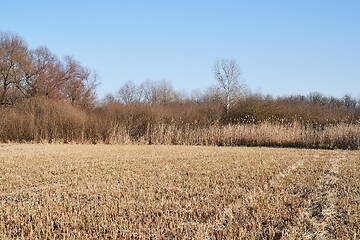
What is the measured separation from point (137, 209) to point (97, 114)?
2009cm

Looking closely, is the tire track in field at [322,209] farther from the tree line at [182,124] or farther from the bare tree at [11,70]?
the bare tree at [11,70]

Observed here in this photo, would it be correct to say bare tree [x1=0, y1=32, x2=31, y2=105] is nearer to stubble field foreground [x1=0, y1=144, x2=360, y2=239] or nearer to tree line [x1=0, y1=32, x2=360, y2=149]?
tree line [x1=0, y1=32, x2=360, y2=149]

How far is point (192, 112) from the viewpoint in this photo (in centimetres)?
2652

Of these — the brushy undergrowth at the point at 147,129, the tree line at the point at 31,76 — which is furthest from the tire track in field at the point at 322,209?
the tree line at the point at 31,76

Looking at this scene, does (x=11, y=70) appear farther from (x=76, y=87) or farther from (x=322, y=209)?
(x=322, y=209)

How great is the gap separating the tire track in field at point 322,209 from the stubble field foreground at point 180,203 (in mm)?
12

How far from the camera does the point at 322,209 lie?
4.77 m

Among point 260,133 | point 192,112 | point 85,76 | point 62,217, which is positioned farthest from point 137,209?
point 85,76

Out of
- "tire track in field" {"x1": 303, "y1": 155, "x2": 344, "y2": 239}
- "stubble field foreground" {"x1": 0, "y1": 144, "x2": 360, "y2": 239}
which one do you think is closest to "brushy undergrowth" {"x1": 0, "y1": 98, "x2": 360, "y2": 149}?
"stubble field foreground" {"x1": 0, "y1": 144, "x2": 360, "y2": 239}

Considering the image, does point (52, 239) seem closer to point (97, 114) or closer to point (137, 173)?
point (137, 173)

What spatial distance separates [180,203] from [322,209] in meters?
2.06

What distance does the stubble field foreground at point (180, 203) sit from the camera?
4.00 m

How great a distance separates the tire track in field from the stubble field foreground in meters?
0.01

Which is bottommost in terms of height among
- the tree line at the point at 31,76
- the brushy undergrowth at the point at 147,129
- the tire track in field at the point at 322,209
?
the tire track in field at the point at 322,209
